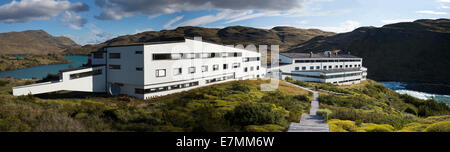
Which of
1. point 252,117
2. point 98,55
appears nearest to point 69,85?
point 98,55

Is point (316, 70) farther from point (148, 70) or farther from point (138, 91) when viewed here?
point (138, 91)

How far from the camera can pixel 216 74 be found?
3888 cm

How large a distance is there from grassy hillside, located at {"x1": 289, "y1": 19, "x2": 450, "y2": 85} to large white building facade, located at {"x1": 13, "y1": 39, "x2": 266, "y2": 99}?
11644 cm

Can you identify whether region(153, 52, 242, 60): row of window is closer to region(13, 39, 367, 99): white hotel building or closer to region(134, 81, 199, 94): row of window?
region(13, 39, 367, 99): white hotel building

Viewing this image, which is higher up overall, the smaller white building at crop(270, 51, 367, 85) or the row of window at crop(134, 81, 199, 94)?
the smaller white building at crop(270, 51, 367, 85)

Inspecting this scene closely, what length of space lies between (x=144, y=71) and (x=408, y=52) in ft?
536

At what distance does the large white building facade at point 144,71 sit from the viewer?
92.9 feet

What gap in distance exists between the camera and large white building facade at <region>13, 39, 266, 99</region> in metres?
28.3

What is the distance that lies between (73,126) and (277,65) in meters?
60.9

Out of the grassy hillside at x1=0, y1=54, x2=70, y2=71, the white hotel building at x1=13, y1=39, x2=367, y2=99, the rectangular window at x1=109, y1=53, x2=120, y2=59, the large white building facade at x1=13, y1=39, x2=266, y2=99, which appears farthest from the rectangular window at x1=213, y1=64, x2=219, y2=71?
the grassy hillside at x1=0, y1=54, x2=70, y2=71

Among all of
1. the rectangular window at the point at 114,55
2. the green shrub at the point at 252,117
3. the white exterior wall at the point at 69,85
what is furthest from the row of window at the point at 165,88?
the green shrub at the point at 252,117

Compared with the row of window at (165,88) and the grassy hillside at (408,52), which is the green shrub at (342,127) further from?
the grassy hillside at (408,52)

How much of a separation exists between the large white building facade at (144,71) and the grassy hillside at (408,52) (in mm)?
116440
